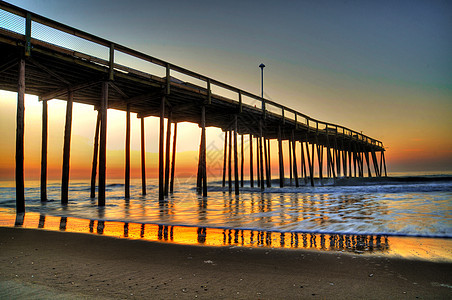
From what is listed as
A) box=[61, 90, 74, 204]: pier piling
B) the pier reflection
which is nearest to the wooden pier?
box=[61, 90, 74, 204]: pier piling

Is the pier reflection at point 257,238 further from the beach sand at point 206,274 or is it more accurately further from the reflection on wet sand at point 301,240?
the beach sand at point 206,274

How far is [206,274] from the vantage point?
9.37 ft

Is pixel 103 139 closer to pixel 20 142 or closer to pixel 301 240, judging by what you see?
pixel 20 142

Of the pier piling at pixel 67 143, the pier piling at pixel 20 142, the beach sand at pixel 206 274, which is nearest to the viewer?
the beach sand at pixel 206 274

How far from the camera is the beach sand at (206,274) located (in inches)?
91.1

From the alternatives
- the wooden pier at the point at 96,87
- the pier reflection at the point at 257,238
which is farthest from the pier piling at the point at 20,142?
the pier reflection at the point at 257,238

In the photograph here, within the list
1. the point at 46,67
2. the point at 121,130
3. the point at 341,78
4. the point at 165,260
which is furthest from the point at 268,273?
the point at 341,78

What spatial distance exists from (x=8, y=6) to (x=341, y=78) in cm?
2398

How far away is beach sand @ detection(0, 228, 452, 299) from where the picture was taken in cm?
231

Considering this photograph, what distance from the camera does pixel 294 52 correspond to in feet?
70.4

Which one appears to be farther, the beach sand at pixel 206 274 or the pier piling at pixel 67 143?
the pier piling at pixel 67 143

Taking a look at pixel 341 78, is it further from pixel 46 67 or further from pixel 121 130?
pixel 46 67

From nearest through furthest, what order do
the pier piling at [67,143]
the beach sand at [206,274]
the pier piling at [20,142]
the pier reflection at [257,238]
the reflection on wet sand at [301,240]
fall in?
the beach sand at [206,274] < the reflection on wet sand at [301,240] < the pier reflection at [257,238] < the pier piling at [20,142] < the pier piling at [67,143]

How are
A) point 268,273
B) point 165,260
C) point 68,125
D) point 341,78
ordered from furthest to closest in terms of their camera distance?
1. point 341,78
2. point 68,125
3. point 165,260
4. point 268,273
